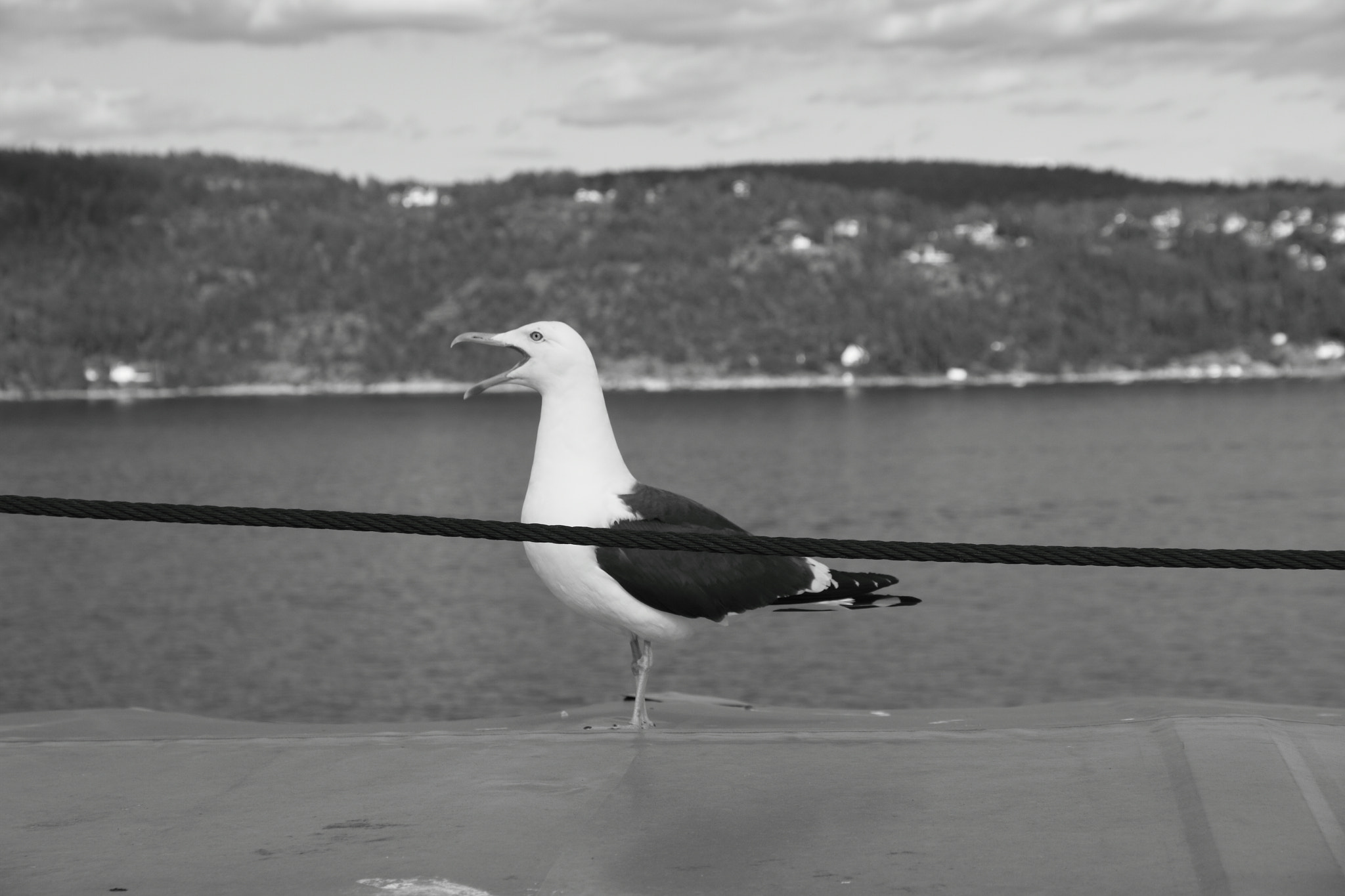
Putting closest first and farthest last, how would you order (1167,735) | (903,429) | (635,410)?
(1167,735) < (903,429) < (635,410)

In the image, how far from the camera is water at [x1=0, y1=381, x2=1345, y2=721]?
2702 centimetres

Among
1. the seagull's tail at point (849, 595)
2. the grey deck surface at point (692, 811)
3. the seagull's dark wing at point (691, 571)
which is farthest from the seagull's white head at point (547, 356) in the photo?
the grey deck surface at point (692, 811)

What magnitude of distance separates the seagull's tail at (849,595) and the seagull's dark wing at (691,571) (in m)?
0.04

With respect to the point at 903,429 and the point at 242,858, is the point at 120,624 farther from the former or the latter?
the point at 903,429

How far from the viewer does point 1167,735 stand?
14.7 feet

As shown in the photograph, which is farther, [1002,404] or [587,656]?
[1002,404]

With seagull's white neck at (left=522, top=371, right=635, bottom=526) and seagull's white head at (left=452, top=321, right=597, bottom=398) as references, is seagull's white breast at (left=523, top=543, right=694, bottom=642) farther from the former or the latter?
seagull's white head at (left=452, top=321, right=597, bottom=398)

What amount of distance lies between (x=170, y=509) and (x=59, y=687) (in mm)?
26744

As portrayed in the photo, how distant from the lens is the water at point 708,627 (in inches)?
1064

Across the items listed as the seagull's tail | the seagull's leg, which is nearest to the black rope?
the seagull's leg

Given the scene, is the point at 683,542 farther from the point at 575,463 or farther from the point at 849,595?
the point at 849,595

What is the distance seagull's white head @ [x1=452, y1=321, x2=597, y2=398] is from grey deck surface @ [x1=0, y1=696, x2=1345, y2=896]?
4.24 feet

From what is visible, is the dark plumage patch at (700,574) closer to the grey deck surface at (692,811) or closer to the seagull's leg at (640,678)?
the seagull's leg at (640,678)

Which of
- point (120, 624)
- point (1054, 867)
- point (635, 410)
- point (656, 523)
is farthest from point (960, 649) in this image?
point (635, 410)
